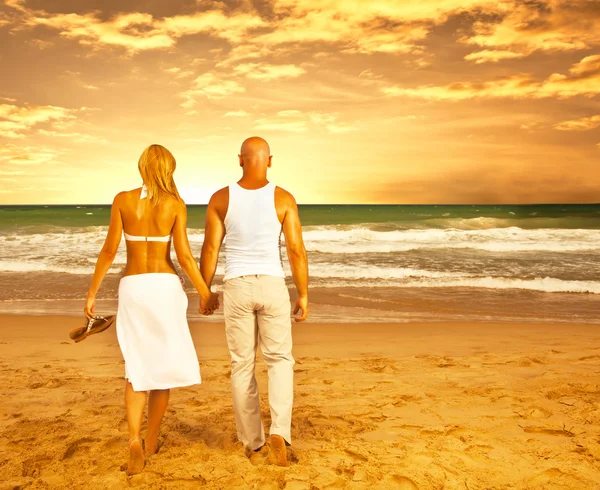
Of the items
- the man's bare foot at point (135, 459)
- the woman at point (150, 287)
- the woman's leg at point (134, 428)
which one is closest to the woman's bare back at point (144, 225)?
the woman at point (150, 287)

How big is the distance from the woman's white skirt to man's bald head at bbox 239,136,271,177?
32.1 inches

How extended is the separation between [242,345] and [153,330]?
549 mm

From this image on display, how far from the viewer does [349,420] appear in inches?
169

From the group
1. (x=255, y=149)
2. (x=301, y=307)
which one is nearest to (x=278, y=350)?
(x=301, y=307)

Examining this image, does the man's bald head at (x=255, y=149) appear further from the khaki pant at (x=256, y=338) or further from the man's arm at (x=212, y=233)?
the khaki pant at (x=256, y=338)

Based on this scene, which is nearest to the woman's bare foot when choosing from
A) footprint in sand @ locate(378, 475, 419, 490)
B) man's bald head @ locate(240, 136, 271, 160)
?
footprint in sand @ locate(378, 475, 419, 490)

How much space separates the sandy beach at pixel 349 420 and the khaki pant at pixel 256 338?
365 mm

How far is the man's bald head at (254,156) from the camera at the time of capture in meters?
3.38

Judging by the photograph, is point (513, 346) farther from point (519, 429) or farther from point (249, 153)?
point (249, 153)

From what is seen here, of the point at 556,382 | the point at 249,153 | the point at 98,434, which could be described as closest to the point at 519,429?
the point at 556,382

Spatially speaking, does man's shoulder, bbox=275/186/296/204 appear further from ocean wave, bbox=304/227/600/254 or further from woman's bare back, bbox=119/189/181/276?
ocean wave, bbox=304/227/600/254

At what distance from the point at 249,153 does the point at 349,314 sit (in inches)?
254

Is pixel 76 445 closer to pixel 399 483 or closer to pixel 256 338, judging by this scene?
pixel 256 338

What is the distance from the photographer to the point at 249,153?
3385 millimetres
